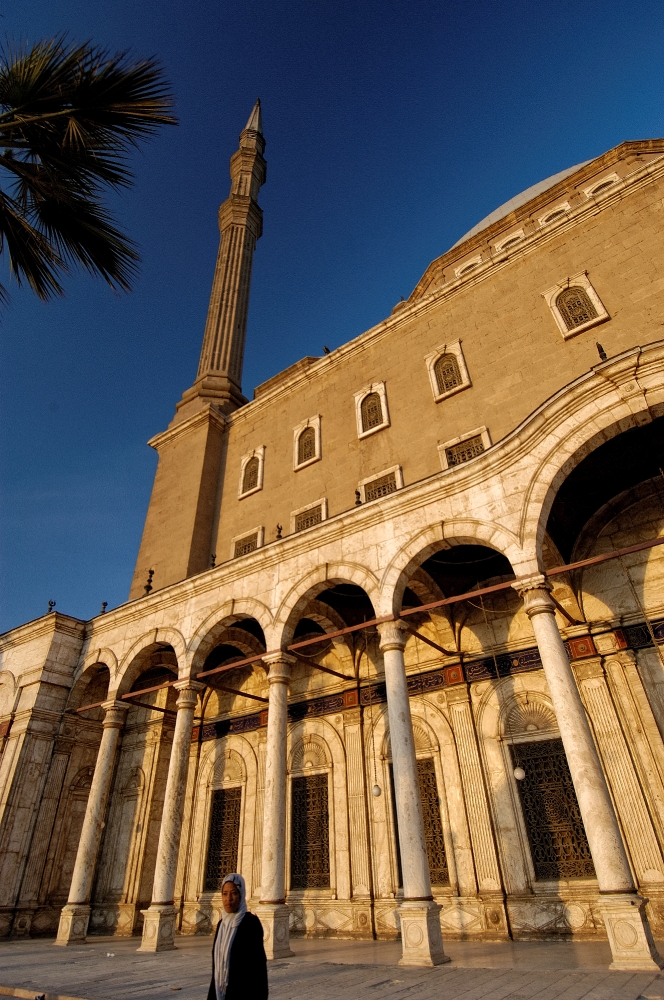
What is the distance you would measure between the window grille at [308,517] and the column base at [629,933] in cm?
947

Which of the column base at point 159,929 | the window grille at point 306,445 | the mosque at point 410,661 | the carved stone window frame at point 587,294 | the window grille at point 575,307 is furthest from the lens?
the window grille at point 306,445

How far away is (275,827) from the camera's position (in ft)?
29.4

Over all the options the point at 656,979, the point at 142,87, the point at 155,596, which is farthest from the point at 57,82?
the point at 656,979

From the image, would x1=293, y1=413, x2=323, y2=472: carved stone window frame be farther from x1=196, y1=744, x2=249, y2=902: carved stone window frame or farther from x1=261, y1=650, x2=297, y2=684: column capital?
x1=196, y1=744, x2=249, y2=902: carved stone window frame

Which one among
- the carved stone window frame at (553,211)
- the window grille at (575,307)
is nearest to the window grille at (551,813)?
the window grille at (575,307)

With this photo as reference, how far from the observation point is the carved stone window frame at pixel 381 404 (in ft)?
46.3

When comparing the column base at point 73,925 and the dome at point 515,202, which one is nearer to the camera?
the column base at point 73,925

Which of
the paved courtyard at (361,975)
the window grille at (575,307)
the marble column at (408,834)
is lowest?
the paved courtyard at (361,975)

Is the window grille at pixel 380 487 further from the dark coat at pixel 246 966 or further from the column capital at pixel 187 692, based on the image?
the dark coat at pixel 246 966

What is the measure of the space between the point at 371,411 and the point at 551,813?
947 centimetres

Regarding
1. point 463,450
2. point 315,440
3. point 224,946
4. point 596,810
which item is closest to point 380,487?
point 463,450

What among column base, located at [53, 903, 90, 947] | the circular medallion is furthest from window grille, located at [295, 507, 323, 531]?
the circular medallion

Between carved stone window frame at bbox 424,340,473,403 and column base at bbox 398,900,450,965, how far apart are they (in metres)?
9.72

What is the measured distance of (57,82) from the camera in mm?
7414
